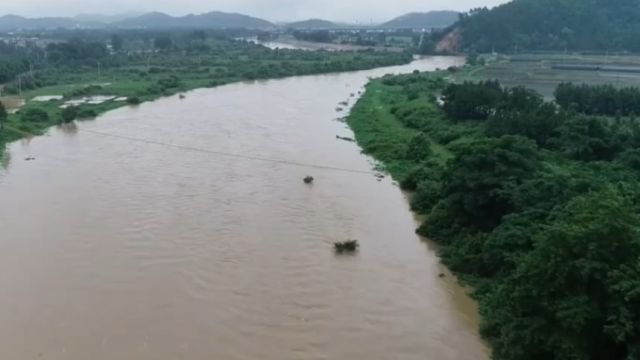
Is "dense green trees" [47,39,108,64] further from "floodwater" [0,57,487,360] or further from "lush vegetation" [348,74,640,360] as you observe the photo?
"lush vegetation" [348,74,640,360]

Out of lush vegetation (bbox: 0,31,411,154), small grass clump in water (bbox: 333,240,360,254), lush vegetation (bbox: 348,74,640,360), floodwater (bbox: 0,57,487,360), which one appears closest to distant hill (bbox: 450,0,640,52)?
lush vegetation (bbox: 0,31,411,154)

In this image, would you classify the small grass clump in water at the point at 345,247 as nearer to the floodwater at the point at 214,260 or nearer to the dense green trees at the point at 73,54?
the floodwater at the point at 214,260

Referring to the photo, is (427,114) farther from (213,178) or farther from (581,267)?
(581,267)

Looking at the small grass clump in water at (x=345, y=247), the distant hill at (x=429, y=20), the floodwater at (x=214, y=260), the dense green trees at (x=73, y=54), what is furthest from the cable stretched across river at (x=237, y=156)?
the distant hill at (x=429, y=20)

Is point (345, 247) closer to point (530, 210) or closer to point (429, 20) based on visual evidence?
point (530, 210)

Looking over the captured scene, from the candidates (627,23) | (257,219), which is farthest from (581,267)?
(627,23)

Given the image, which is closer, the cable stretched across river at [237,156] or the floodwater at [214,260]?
the floodwater at [214,260]
